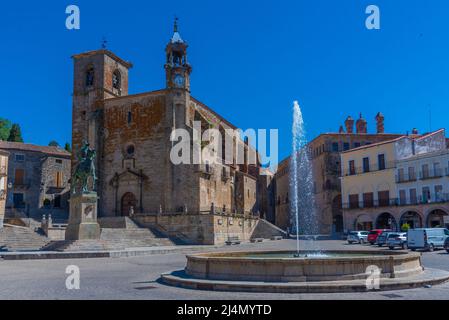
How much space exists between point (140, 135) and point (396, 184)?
23302 millimetres

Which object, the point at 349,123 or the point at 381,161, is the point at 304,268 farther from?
the point at 349,123

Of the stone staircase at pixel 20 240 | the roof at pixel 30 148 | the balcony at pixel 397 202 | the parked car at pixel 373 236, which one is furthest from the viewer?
the roof at pixel 30 148

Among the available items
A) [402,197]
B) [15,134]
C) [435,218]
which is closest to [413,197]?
[402,197]

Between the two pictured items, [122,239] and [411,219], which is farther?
[411,219]

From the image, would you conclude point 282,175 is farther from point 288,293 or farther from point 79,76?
point 288,293

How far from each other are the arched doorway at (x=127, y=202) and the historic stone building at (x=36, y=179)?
269 inches

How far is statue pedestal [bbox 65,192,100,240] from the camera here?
23.2 meters

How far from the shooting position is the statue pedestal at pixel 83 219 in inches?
915

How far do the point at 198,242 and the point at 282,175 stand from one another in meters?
39.1

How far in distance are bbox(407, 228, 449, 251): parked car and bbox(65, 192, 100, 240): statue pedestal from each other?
55.3 ft

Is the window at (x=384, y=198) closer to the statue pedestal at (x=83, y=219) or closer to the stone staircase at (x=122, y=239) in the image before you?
the stone staircase at (x=122, y=239)

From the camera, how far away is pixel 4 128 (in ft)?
195

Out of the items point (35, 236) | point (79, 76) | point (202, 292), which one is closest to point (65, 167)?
point (79, 76)

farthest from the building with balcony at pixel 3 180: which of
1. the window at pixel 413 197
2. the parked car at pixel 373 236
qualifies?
the window at pixel 413 197
